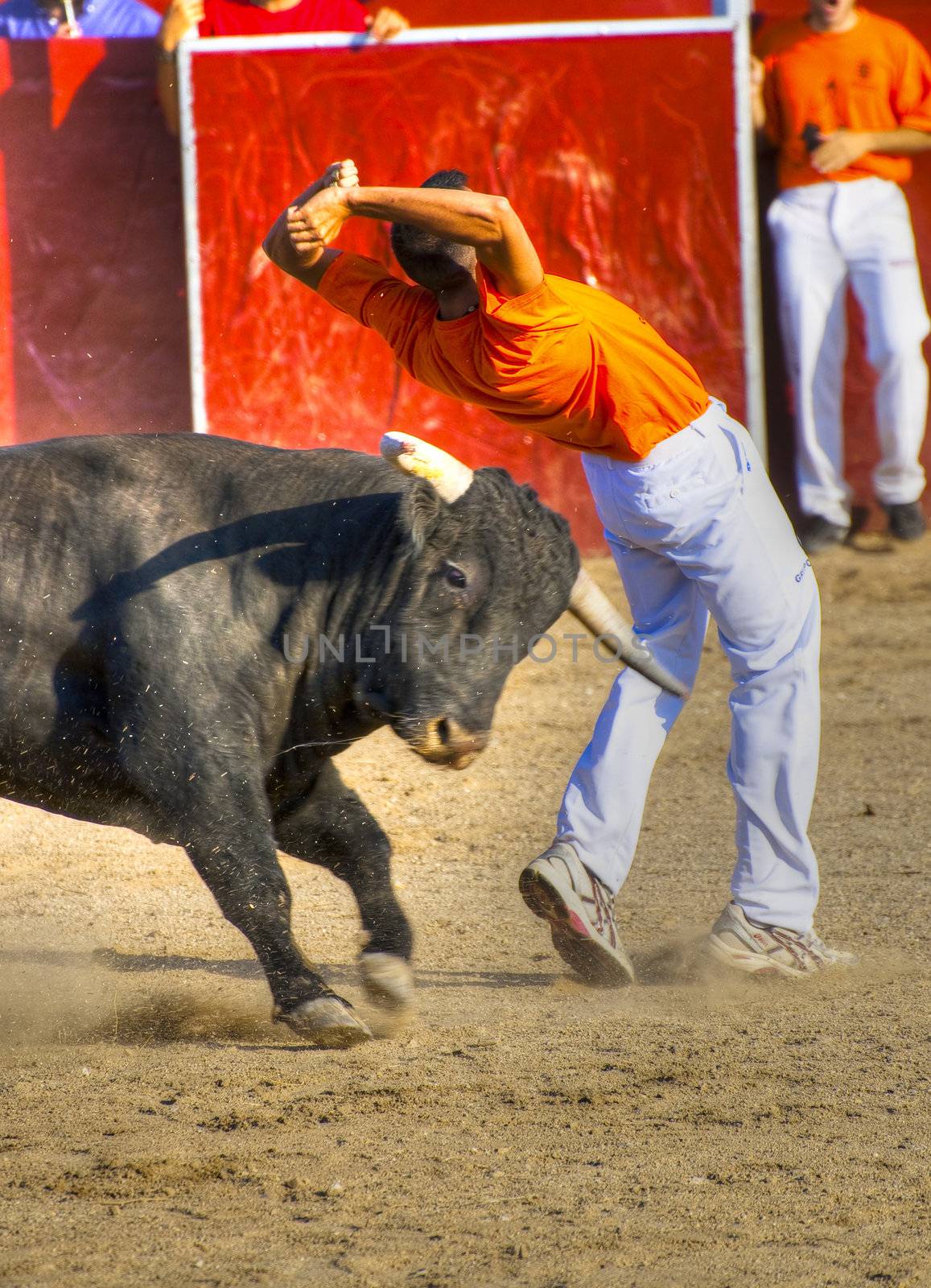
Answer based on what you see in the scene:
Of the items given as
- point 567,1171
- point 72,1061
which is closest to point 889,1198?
point 567,1171

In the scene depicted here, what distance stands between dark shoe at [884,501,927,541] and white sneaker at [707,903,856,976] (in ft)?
14.1

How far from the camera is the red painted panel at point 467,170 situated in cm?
720

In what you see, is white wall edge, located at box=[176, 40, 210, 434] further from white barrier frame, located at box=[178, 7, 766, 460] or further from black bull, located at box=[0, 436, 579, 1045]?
black bull, located at box=[0, 436, 579, 1045]

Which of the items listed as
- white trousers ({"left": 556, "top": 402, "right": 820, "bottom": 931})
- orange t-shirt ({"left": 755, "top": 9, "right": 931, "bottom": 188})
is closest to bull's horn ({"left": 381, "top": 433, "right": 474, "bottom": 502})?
white trousers ({"left": 556, "top": 402, "right": 820, "bottom": 931})

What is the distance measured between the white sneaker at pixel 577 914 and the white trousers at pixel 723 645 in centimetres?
9

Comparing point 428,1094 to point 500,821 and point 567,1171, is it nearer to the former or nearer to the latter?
point 567,1171

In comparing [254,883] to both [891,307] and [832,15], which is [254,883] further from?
[832,15]

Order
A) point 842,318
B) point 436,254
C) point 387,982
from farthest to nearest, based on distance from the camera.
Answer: point 842,318 → point 387,982 → point 436,254

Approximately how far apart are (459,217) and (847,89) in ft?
16.2

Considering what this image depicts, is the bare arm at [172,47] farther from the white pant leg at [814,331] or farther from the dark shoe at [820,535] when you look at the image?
the dark shoe at [820,535]

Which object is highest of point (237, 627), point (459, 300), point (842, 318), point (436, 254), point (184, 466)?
point (436, 254)

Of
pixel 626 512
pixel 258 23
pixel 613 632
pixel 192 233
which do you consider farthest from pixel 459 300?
pixel 258 23

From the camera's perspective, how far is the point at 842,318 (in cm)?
740

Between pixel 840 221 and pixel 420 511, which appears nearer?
pixel 420 511
